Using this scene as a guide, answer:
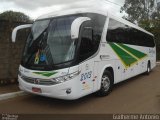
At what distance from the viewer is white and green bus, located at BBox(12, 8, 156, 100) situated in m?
6.96

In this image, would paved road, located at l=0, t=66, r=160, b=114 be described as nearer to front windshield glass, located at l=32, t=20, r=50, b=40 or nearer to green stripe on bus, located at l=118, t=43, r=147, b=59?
green stripe on bus, located at l=118, t=43, r=147, b=59

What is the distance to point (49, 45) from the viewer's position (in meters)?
7.47

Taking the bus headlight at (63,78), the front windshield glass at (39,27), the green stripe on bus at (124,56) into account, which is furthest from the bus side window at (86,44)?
the green stripe on bus at (124,56)

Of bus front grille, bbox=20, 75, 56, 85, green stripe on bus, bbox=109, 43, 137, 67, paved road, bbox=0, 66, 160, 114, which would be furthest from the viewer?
green stripe on bus, bbox=109, 43, 137, 67

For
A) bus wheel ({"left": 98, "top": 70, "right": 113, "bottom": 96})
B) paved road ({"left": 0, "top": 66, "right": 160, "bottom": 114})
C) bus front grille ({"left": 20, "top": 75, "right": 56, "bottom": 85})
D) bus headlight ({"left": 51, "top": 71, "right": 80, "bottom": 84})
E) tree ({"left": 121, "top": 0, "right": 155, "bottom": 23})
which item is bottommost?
paved road ({"left": 0, "top": 66, "right": 160, "bottom": 114})

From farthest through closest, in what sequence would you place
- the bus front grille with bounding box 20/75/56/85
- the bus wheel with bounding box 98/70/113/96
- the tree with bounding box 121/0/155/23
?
the tree with bounding box 121/0/155/23 < the bus wheel with bounding box 98/70/113/96 < the bus front grille with bounding box 20/75/56/85

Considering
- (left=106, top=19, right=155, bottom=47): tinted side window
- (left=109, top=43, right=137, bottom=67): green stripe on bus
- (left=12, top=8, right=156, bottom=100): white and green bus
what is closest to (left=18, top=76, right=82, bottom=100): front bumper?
(left=12, top=8, right=156, bottom=100): white and green bus

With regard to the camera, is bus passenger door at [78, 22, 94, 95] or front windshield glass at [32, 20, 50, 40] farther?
front windshield glass at [32, 20, 50, 40]

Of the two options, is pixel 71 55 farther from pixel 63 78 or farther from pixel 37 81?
pixel 37 81

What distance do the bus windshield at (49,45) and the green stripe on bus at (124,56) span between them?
7.31 ft

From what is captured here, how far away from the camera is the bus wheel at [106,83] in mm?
8531

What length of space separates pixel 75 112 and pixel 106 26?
3345 millimetres

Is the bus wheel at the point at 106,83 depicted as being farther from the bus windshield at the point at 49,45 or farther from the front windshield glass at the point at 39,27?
the front windshield glass at the point at 39,27

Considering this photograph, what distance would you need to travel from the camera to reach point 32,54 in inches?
305
